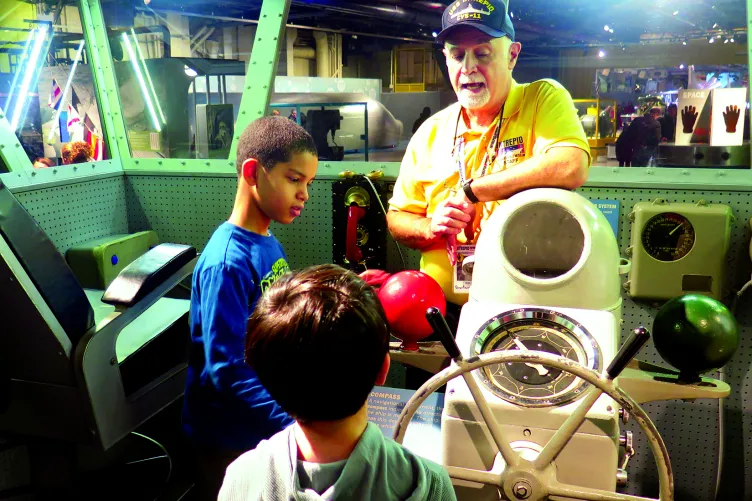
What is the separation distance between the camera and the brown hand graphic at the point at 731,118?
307cm

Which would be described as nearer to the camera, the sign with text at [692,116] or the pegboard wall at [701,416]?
the pegboard wall at [701,416]

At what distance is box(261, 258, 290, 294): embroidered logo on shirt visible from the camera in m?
1.69

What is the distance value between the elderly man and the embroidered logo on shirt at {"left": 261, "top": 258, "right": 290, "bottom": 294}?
0.47 meters

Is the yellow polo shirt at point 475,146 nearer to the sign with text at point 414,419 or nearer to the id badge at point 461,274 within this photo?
the id badge at point 461,274

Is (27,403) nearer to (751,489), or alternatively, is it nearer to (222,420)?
(222,420)

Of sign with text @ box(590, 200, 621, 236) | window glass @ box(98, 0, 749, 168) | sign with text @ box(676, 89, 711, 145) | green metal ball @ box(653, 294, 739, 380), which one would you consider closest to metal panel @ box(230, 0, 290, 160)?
window glass @ box(98, 0, 749, 168)

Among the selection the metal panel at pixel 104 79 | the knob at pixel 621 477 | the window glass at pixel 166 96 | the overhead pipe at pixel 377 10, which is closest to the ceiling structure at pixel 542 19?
the overhead pipe at pixel 377 10

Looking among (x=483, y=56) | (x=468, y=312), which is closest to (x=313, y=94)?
(x=483, y=56)

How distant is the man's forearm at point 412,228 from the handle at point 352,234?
0.34m

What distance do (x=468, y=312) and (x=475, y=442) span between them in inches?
11.8

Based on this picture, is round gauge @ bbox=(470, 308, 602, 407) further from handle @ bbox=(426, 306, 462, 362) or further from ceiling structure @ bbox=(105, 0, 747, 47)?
ceiling structure @ bbox=(105, 0, 747, 47)

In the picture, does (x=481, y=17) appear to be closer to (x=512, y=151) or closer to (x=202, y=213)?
(x=512, y=151)

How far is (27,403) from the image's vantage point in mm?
1938

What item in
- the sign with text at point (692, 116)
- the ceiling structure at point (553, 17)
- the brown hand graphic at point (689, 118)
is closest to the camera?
the sign with text at point (692, 116)
